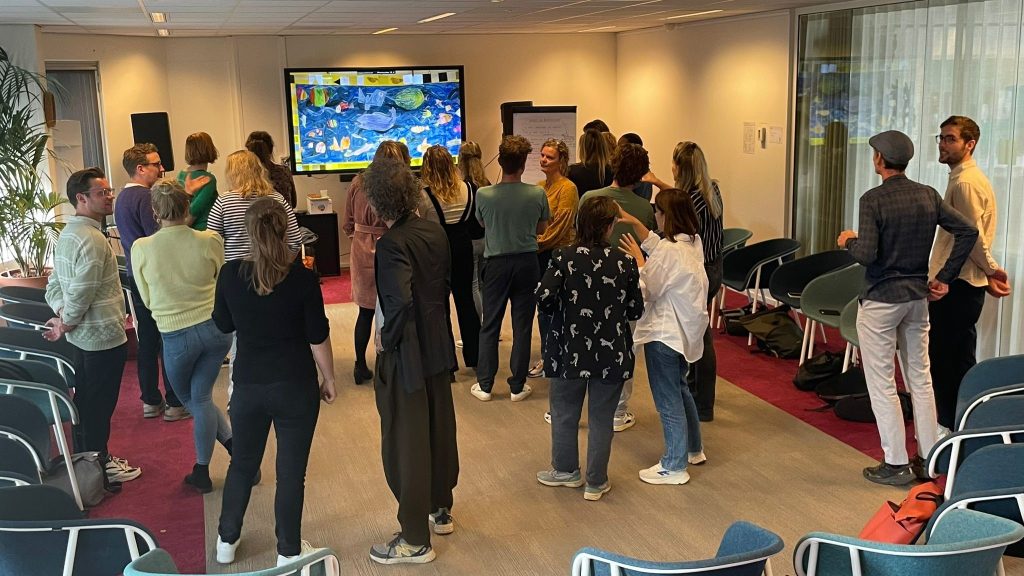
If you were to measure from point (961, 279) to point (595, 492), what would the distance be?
2.30 metres

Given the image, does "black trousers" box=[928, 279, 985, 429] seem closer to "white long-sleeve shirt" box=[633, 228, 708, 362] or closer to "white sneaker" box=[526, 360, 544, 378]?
"white long-sleeve shirt" box=[633, 228, 708, 362]

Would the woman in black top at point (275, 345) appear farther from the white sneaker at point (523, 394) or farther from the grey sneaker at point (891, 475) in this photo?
the grey sneaker at point (891, 475)

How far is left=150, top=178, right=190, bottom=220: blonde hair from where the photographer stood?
436 cm

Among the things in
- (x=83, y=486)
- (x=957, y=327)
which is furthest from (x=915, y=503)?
(x=83, y=486)

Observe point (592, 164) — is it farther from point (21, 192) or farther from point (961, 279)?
point (21, 192)

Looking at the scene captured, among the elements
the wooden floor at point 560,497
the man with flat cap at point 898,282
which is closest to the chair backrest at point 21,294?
the wooden floor at point 560,497

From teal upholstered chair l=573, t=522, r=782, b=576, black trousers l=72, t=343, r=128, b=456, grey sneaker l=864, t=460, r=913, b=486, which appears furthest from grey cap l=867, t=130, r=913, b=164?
black trousers l=72, t=343, r=128, b=456

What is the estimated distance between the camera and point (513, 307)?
6.08 m

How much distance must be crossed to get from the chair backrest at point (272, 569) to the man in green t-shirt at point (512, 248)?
10.7ft

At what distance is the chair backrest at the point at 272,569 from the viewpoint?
2.53 m

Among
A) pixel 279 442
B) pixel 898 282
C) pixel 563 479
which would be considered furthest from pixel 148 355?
pixel 898 282

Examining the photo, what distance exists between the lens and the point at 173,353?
4555 millimetres

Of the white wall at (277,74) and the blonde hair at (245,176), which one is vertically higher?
the white wall at (277,74)

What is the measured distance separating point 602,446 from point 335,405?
2.31 meters
